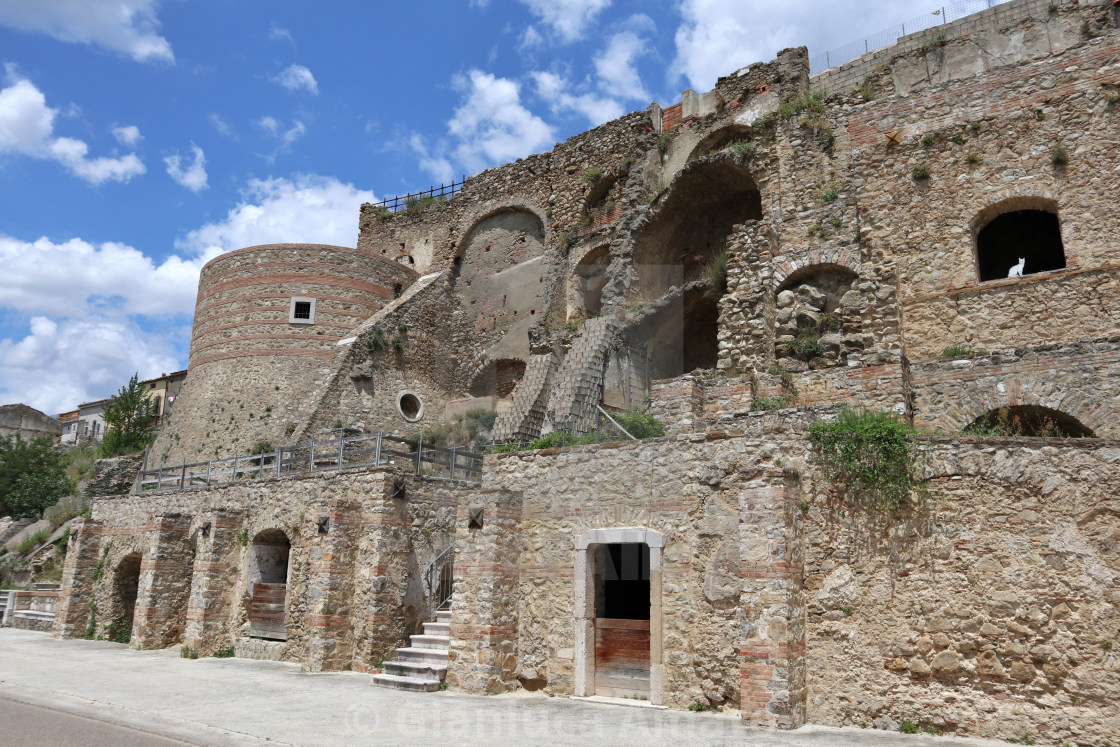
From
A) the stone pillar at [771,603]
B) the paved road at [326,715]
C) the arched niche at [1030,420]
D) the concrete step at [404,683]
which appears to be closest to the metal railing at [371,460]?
the concrete step at [404,683]

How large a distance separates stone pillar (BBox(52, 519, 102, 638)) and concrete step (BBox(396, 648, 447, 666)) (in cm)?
1146

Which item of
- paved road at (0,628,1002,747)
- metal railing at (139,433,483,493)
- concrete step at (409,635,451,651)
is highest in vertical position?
metal railing at (139,433,483,493)

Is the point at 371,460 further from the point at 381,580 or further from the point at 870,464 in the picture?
the point at 870,464

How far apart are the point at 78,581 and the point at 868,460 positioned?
19386mm

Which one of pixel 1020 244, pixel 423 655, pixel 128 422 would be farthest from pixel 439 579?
pixel 128 422

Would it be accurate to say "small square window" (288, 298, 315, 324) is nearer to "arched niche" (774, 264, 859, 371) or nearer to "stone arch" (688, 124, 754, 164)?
"stone arch" (688, 124, 754, 164)

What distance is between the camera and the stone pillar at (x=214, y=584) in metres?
15.0

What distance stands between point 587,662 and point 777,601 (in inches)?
125

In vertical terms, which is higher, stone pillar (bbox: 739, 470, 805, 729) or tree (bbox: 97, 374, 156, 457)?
tree (bbox: 97, 374, 156, 457)

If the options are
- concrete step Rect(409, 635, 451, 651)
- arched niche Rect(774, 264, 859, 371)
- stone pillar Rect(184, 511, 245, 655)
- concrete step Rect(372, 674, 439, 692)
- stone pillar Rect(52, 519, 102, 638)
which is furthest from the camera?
stone pillar Rect(52, 519, 102, 638)

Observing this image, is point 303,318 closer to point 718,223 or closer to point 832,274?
point 718,223

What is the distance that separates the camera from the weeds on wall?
8.00 metres

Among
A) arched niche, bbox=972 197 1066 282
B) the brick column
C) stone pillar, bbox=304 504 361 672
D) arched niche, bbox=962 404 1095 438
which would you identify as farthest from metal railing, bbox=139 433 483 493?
arched niche, bbox=972 197 1066 282

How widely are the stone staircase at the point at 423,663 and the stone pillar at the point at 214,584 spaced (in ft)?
15.7
